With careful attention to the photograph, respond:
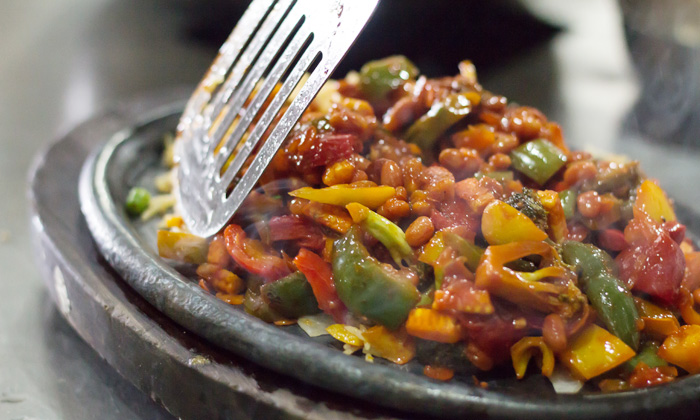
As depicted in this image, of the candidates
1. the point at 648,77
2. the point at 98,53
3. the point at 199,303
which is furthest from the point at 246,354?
the point at 98,53

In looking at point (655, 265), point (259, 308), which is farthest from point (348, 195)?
point (655, 265)

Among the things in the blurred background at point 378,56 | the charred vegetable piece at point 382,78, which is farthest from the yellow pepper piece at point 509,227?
the blurred background at point 378,56

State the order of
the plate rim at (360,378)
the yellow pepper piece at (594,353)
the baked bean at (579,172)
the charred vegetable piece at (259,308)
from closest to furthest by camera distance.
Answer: the plate rim at (360,378)
the yellow pepper piece at (594,353)
the charred vegetable piece at (259,308)
the baked bean at (579,172)

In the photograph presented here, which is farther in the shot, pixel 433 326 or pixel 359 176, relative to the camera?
pixel 359 176

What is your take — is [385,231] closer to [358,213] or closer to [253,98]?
[358,213]

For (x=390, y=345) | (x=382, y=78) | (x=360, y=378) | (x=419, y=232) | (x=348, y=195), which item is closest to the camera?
(x=360, y=378)

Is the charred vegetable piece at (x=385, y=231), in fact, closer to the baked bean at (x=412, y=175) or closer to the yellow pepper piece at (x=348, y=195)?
the yellow pepper piece at (x=348, y=195)

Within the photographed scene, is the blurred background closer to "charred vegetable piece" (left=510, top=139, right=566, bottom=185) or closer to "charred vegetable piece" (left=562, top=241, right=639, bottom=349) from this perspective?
"charred vegetable piece" (left=510, top=139, right=566, bottom=185)
